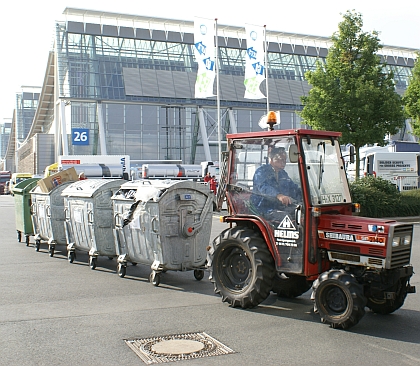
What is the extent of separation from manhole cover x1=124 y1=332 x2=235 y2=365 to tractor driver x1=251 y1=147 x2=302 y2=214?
6.29ft

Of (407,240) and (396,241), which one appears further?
(407,240)

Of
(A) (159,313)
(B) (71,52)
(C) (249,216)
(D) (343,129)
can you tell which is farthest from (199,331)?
(B) (71,52)

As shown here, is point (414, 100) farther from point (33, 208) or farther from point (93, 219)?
point (93, 219)

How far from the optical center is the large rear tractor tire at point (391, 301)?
7047 millimetres

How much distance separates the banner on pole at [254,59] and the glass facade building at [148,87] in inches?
1058

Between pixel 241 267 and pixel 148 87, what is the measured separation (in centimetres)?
4996

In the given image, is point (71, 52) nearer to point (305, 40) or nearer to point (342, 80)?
point (305, 40)

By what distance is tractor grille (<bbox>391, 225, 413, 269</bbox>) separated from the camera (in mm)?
6609

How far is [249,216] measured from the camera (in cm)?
768

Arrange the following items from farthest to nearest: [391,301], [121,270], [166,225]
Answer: [121,270]
[166,225]
[391,301]

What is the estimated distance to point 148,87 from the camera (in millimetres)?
56250

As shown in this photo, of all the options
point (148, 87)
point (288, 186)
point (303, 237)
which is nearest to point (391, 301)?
point (303, 237)

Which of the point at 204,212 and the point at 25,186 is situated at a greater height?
the point at 25,186

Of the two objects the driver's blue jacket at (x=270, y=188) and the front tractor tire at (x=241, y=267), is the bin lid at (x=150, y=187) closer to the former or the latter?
the front tractor tire at (x=241, y=267)
